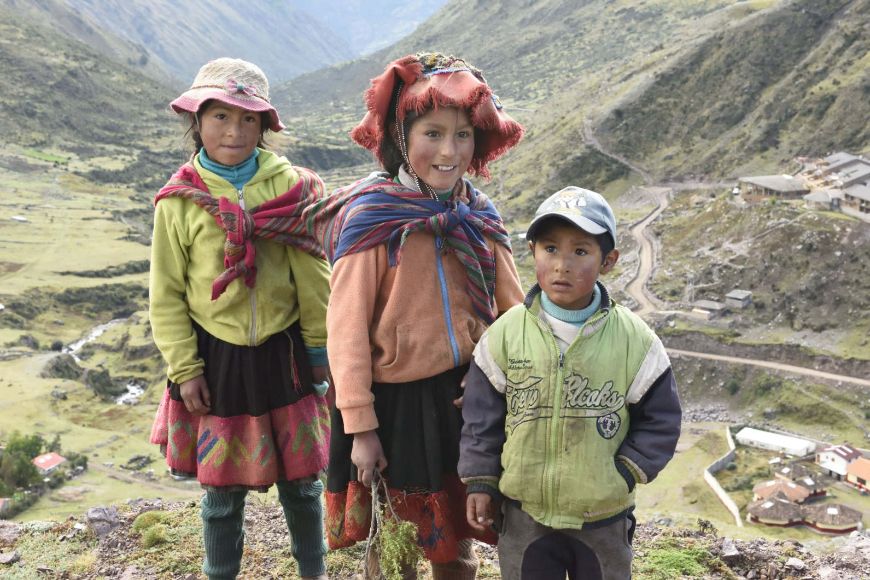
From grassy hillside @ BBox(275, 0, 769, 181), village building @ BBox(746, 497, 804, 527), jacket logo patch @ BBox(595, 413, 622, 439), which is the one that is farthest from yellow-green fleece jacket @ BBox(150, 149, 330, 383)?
grassy hillside @ BBox(275, 0, 769, 181)

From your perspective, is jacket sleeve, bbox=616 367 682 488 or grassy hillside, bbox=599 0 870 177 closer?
jacket sleeve, bbox=616 367 682 488

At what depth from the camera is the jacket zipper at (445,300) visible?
2674mm

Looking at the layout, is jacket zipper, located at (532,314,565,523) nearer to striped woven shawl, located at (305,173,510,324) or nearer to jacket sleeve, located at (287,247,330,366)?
striped woven shawl, located at (305,173,510,324)

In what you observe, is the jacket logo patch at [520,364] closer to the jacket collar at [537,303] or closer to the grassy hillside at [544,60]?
the jacket collar at [537,303]

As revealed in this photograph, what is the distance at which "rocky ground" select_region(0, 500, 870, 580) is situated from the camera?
4.04 metres

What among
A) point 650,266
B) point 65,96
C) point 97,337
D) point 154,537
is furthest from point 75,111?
point 154,537

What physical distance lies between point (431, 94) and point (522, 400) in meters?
1.07

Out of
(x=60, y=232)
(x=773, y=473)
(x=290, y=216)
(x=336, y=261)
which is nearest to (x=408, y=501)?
(x=336, y=261)

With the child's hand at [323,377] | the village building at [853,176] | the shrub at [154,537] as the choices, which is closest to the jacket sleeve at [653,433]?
the child's hand at [323,377]

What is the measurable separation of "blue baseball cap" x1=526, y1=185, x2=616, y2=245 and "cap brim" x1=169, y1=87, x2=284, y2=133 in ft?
4.02

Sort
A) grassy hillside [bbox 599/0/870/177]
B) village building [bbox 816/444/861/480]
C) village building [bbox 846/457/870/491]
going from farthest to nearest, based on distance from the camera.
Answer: grassy hillside [bbox 599/0/870/177], village building [bbox 816/444/861/480], village building [bbox 846/457/870/491]

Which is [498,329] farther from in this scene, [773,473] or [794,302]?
[794,302]

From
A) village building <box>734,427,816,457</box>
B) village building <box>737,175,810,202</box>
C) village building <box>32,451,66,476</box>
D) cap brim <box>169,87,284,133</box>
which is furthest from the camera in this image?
village building <box>737,175,810,202</box>

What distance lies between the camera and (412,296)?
8.75 ft
